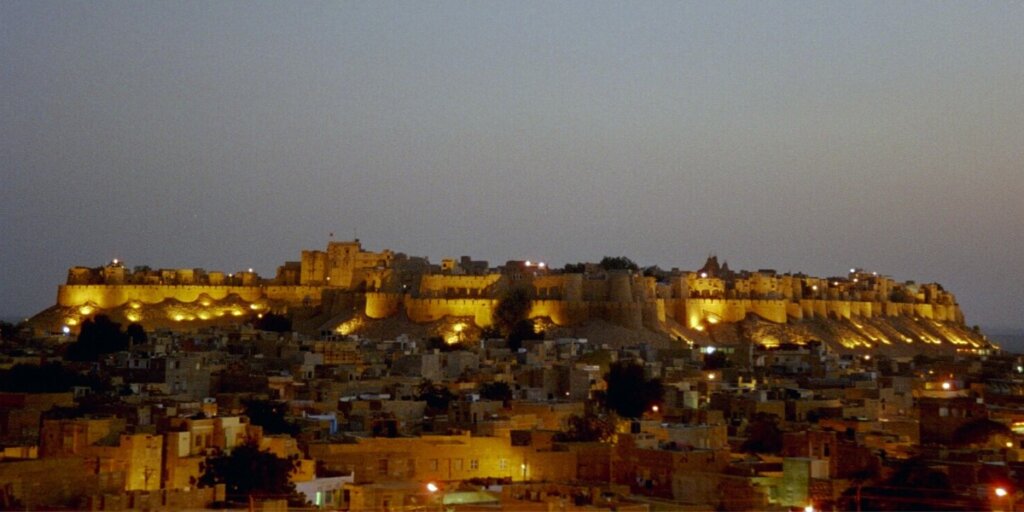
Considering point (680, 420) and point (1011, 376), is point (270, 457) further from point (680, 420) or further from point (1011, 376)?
point (1011, 376)

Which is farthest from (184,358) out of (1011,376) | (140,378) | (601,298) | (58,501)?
(601,298)

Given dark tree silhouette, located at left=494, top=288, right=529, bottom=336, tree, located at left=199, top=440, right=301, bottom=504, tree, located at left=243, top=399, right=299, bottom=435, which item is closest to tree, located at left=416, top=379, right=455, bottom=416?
tree, located at left=243, top=399, right=299, bottom=435

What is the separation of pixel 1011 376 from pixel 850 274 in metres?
62.3

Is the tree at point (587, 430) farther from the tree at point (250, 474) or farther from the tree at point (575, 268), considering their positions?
the tree at point (575, 268)

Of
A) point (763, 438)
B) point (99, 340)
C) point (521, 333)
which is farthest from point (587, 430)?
point (521, 333)

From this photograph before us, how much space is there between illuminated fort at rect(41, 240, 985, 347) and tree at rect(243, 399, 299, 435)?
3896 cm

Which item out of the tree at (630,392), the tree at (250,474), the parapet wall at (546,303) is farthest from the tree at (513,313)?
the tree at (250,474)

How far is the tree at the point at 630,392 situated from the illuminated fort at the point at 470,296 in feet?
105

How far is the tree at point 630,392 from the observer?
28.0m

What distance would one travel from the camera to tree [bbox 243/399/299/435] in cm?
2038

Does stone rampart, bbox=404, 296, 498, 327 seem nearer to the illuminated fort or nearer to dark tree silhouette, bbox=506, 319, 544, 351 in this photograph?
the illuminated fort

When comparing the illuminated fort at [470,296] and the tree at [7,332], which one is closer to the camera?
the tree at [7,332]

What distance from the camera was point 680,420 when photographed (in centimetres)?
2327

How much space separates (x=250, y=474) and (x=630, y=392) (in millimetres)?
14149
